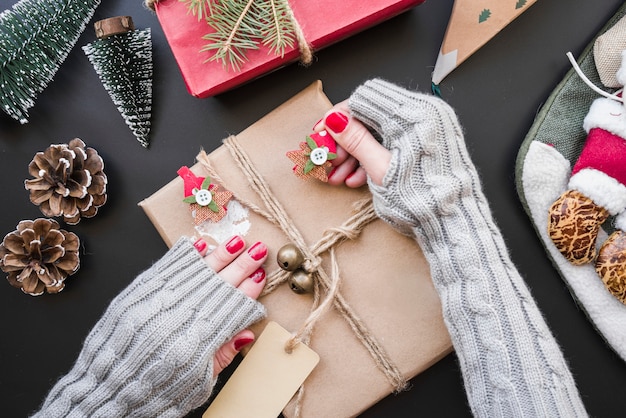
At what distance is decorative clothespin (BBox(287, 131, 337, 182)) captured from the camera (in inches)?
31.4

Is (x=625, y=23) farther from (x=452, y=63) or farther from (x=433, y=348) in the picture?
(x=433, y=348)

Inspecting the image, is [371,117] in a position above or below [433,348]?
above

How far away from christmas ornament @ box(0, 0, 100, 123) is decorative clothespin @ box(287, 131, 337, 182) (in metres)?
0.46

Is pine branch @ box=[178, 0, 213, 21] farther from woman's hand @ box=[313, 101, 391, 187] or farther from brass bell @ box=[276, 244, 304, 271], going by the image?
brass bell @ box=[276, 244, 304, 271]

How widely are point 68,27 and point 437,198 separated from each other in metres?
0.69

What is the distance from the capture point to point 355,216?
821mm

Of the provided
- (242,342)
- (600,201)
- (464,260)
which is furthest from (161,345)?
(600,201)

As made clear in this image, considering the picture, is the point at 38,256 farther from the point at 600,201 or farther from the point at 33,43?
the point at 600,201

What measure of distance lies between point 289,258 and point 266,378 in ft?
0.65

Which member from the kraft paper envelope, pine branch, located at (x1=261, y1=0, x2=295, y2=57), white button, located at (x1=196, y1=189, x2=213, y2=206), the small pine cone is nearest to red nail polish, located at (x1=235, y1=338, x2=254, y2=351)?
white button, located at (x1=196, y1=189, x2=213, y2=206)

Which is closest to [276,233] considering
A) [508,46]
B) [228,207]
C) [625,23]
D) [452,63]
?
[228,207]

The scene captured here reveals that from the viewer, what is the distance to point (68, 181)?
2.94 ft

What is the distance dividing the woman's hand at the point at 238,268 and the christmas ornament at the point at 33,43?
41cm

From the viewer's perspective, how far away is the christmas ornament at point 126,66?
87 cm
